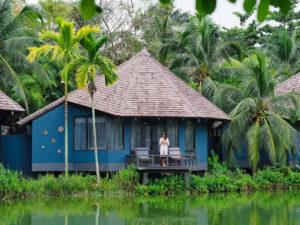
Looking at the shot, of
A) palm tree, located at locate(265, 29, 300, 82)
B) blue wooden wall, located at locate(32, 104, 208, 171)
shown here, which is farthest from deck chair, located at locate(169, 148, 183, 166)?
palm tree, located at locate(265, 29, 300, 82)

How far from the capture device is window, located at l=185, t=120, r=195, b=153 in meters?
26.0

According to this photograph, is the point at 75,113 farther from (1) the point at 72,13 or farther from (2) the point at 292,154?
(1) the point at 72,13

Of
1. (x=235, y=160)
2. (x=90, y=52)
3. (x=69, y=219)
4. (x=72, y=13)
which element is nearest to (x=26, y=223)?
(x=69, y=219)

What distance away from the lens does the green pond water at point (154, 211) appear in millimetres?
16242

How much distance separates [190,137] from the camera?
26.1m

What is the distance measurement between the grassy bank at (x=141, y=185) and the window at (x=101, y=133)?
4.93 feet

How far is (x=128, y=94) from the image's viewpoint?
82.9ft

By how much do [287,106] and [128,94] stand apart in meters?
6.56

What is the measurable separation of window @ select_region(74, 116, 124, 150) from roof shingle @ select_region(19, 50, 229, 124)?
26.8 inches

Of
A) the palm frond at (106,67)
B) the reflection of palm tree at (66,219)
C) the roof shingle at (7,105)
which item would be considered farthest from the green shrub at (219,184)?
the reflection of palm tree at (66,219)

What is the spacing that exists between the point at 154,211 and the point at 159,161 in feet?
19.3

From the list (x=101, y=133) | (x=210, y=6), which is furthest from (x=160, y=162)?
(x=210, y=6)

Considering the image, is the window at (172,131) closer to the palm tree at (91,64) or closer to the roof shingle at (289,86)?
the palm tree at (91,64)

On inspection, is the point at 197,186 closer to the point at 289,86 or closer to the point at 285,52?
the point at 289,86
